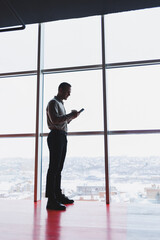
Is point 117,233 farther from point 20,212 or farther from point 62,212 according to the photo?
point 20,212

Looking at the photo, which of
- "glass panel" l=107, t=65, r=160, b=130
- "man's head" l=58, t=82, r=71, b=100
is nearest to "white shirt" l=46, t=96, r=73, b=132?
"man's head" l=58, t=82, r=71, b=100

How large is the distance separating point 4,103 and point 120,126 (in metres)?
1.82

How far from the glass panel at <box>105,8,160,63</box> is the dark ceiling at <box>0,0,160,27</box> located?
0.13 m

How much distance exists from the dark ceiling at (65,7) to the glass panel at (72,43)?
0.15 meters

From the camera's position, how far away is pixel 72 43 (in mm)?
3074

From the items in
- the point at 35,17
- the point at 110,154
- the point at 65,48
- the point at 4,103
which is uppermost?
the point at 35,17

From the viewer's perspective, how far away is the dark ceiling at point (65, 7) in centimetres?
268

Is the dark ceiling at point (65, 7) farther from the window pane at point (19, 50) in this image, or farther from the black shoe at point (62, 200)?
the black shoe at point (62, 200)

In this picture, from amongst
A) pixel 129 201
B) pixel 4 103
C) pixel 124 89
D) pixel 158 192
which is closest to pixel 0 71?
pixel 4 103

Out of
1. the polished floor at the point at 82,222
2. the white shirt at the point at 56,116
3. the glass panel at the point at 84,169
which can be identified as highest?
the white shirt at the point at 56,116

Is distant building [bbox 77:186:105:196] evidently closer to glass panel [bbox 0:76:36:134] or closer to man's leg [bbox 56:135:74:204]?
man's leg [bbox 56:135:74:204]

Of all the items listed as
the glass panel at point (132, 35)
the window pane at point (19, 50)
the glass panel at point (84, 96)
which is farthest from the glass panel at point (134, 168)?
the window pane at point (19, 50)

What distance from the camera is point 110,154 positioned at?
107 inches

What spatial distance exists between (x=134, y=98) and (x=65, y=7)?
1.56 meters
